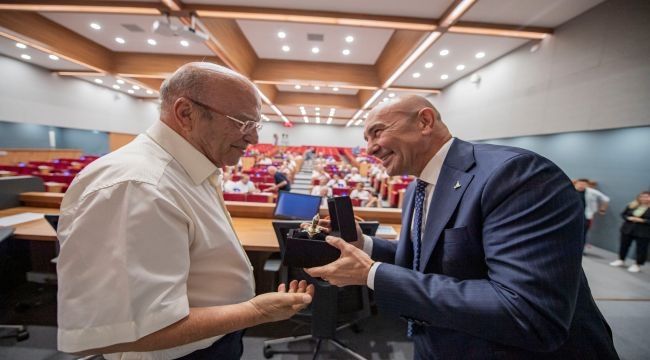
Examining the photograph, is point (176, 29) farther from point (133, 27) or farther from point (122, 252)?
point (122, 252)

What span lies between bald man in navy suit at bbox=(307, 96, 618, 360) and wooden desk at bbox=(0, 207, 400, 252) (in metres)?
1.60

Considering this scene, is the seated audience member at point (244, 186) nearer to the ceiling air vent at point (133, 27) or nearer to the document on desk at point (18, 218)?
the document on desk at point (18, 218)

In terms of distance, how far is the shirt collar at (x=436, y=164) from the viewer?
111 cm

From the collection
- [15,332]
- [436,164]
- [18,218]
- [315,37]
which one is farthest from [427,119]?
[315,37]

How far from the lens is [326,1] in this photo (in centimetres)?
521

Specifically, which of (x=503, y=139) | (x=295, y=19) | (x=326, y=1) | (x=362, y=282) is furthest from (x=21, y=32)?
(x=503, y=139)

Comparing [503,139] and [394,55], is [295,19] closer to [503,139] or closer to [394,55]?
[394,55]

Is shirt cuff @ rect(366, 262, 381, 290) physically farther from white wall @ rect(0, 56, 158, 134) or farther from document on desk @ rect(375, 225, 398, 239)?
white wall @ rect(0, 56, 158, 134)

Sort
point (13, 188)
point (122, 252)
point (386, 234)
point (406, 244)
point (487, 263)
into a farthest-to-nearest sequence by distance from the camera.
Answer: point (13, 188), point (386, 234), point (406, 244), point (487, 263), point (122, 252)

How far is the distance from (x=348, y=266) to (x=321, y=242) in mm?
141

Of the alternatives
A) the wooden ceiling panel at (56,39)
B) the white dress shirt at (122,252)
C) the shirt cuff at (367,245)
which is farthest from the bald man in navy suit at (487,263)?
the wooden ceiling panel at (56,39)

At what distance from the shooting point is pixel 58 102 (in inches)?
516

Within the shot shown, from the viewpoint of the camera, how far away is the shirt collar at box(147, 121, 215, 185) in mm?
955

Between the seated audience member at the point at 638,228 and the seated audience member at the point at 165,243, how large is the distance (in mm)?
6278
